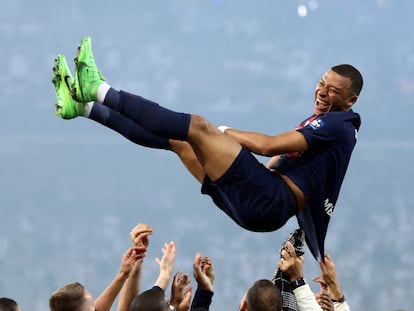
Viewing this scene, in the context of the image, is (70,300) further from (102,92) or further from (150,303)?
(102,92)

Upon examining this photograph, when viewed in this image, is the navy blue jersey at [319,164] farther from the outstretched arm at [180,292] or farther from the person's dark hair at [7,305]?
the person's dark hair at [7,305]

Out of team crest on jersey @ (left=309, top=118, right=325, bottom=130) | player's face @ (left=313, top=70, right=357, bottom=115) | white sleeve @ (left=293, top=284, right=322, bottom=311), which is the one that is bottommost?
white sleeve @ (left=293, top=284, right=322, bottom=311)

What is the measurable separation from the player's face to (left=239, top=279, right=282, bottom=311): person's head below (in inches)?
38.2

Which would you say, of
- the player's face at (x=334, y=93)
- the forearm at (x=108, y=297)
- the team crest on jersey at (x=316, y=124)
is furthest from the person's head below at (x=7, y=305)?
the player's face at (x=334, y=93)

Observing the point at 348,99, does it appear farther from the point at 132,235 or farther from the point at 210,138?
the point at 132,235

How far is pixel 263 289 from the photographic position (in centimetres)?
233

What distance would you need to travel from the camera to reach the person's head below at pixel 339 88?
9.76ft

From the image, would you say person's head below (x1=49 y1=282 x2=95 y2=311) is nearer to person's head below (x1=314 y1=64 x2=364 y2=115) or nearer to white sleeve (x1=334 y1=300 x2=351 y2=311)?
white sleeve (x1=334 y1=300 x2=351 y2=311)

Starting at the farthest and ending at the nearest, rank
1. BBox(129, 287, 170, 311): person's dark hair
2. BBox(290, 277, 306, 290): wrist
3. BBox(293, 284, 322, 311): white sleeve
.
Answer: BBox(290, 277, 306, 290): wrist, BBox(293, 284, 322, 311): white sleeve, BBox(129, 287, 170, 311): person's dark hair

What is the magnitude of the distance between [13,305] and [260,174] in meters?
1.03

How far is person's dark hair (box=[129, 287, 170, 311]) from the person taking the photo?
2.16m

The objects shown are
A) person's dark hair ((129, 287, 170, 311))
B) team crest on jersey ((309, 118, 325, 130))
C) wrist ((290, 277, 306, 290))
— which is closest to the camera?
person's dark hair ((129, 287, 170, 311))

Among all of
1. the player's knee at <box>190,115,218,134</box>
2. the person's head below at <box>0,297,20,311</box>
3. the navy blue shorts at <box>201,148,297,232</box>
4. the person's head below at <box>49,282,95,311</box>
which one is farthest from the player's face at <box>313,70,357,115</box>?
the person's head below at <box>0,297,20,311</box>

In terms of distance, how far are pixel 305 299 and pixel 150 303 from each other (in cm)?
66
